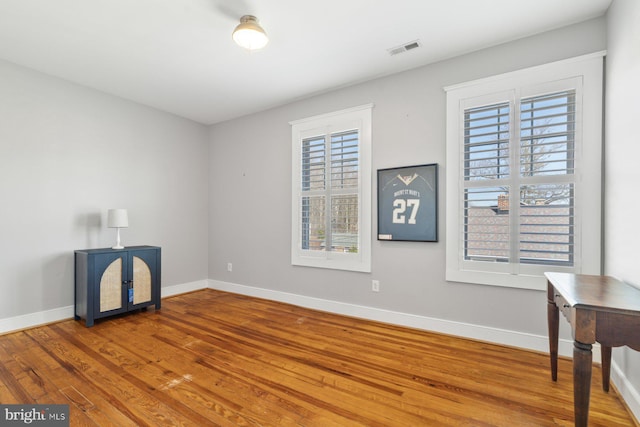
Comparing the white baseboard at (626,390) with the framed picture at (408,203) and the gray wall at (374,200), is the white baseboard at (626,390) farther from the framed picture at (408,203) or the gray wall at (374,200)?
the framed picture at (408,203)

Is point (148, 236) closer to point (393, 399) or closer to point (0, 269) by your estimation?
point (0, 269)

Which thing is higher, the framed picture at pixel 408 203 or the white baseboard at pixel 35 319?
the framed picture at pixel 408 203

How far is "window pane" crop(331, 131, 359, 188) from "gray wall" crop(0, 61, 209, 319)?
98.3 inches

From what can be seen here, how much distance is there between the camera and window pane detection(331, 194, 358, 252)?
140 inches

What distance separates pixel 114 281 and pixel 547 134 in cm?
456

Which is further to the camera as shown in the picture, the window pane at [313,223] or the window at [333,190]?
the window pane at [313,223]

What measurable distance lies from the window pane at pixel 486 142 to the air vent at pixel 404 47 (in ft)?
2.56

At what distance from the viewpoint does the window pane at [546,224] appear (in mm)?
2438

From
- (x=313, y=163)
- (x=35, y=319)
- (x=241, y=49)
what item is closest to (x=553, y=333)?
(x=313, y=163)

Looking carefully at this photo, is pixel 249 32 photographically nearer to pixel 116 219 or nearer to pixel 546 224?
pixel 116 219

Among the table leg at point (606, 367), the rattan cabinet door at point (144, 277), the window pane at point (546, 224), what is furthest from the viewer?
the rattan cabinet door at point (144, 277)

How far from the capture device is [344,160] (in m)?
3.63

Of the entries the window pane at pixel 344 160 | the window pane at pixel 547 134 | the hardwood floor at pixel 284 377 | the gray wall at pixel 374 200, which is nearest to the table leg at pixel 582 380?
the hardwood floor at pixel 284 377

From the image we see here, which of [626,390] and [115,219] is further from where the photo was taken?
[115,219]
